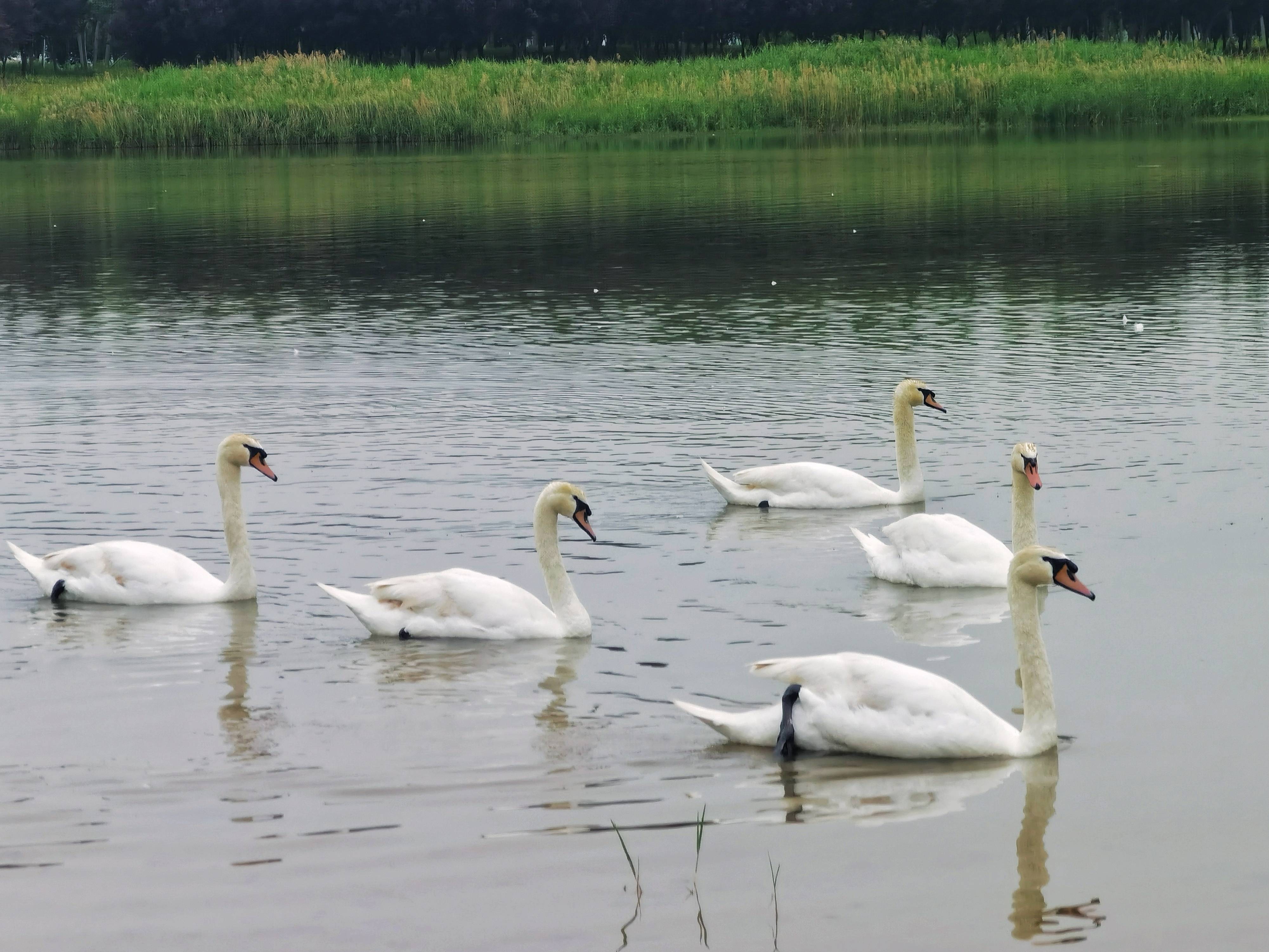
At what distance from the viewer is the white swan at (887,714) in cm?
704

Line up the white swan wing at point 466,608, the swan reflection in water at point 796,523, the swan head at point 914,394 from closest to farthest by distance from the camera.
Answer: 1. the white swan wing at point 466,608
2. the swan reflection in water at point 796,523
3. the swan head at point 914,394

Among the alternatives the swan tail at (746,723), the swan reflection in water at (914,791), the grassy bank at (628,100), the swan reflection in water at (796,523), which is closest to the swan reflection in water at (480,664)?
the swan tail at (746,723)

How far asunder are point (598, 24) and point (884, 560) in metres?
78.5

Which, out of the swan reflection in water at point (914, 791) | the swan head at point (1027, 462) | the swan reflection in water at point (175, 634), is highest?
the swan head at point (1027, 462)

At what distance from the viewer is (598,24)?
85.9 metres

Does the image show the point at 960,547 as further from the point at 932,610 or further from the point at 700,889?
the point at 700,889

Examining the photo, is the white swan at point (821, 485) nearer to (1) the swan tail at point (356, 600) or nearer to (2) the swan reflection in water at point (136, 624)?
(1) the swan tail at point (356, 600)

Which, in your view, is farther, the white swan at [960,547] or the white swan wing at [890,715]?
the white swan at [960,547]

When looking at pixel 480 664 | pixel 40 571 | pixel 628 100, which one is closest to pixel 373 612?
pixel 480 664

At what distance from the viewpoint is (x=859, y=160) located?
4059 cm

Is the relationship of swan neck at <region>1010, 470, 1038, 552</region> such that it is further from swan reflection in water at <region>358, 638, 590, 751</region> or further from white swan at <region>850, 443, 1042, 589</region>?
swan reflection in water at <region>358, 638, 590, 751</region>

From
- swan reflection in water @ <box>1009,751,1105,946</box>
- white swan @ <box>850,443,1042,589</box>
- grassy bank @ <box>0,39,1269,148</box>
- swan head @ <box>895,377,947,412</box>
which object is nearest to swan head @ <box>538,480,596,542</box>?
white swan @ <box>850,443,1042,589</box>

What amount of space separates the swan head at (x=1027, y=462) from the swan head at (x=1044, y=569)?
2386 millimetres

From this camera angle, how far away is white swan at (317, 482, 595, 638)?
8.97m
